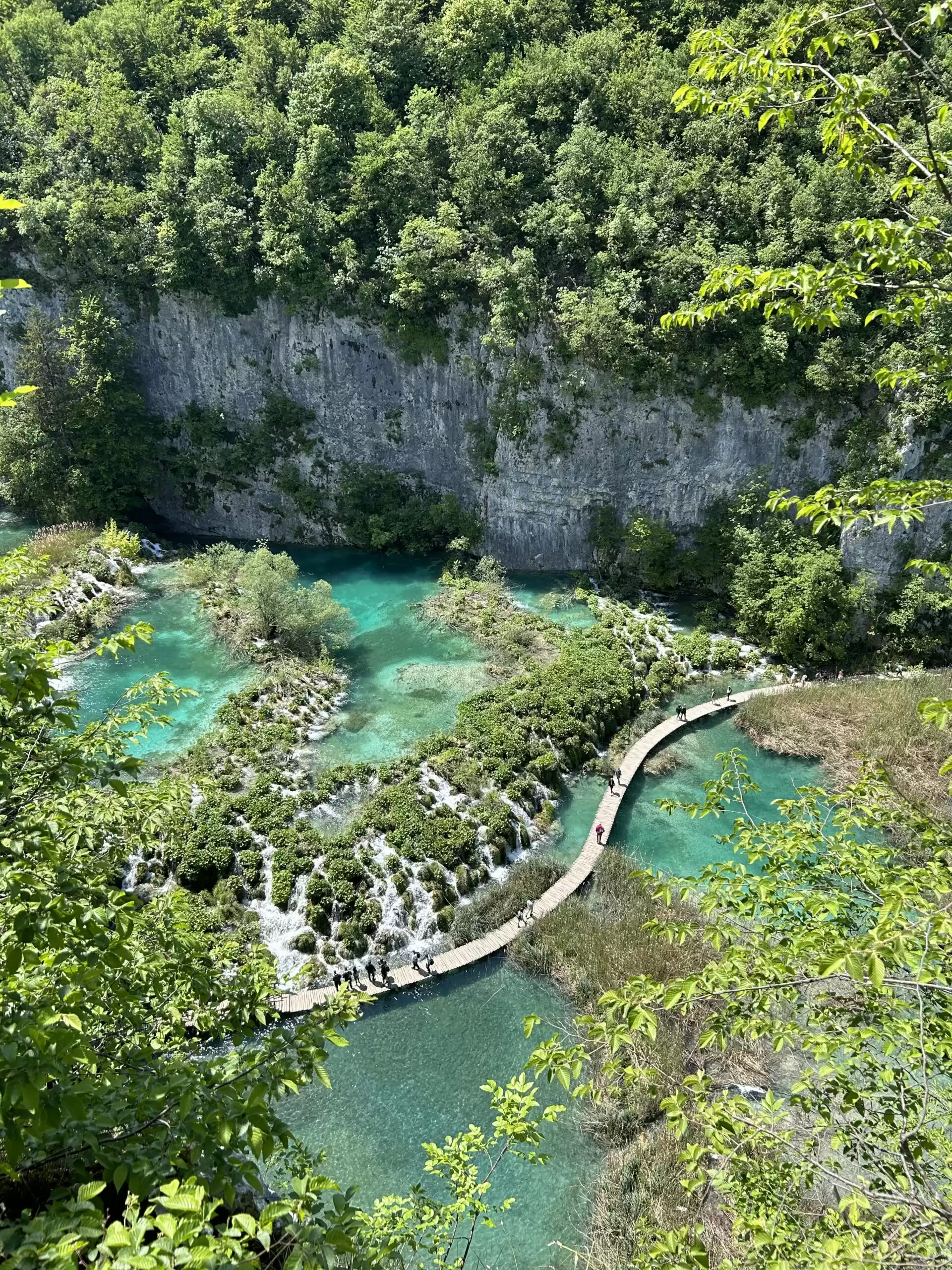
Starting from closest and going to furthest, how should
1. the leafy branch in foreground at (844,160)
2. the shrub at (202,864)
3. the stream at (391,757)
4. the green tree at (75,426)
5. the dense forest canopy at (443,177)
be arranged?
1. the leafy branch in foreground at (844,160)
2. the stream at (391,757)
3. the shrub at (202,864)
4. the dense forest canopy at (443,177)
5. the green tree at (75,426)

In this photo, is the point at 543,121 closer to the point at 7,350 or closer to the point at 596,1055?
the point at 7,350

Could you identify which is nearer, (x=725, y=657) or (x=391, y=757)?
(x=391, y=757)

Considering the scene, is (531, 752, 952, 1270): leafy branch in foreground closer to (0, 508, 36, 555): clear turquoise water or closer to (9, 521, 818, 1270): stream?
(9, 521, 818, 1270): stream

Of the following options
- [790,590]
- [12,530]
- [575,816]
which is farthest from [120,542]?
[790,590]

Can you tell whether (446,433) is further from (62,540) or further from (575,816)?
(575,816)

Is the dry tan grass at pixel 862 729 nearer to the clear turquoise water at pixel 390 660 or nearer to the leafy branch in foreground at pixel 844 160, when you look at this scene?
the clear turquoise water at pixel 390 660

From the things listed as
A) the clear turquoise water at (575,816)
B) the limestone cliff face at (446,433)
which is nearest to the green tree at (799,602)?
the limestone cliff face at (446,433)
